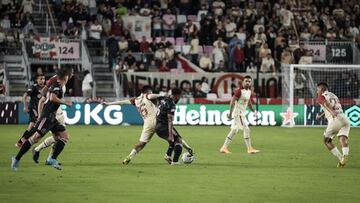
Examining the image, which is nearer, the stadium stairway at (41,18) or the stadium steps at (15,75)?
the stadium steps at (15,75)

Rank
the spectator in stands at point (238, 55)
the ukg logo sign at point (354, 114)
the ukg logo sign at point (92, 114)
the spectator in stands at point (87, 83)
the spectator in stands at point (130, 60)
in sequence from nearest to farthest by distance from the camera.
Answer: the ukg logo sign at point (92, 114) < the ukg logo sign at point (354, 114) < the spectator in stands at point (87, 83) < the spectator in stands at point (130, 60) < the spectator in stands at point (238, 55)

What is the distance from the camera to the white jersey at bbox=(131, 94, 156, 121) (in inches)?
800

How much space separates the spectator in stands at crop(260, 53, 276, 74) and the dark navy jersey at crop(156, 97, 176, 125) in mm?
20374

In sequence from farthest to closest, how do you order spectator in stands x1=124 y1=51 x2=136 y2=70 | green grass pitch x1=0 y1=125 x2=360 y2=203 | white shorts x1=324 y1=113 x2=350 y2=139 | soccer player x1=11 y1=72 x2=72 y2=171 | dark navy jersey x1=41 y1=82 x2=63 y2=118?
1. spectator in stands x1=124 y1=51 x2=136 y2=70
2. white shorts x1=324 y1=113 x2=350 y2=139
3. dark navy jersey x1=41 y1=82 x2=63 y2=118
4. soccer player x1=11 y1=72 x2=72 y2=171
5. green grass pitch x1=0 y1=125 x2=360 y2=203

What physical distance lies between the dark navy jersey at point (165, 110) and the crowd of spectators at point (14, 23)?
776 inches

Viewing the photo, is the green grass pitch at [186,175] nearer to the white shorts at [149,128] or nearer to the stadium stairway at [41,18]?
the white shorts at [149,128]

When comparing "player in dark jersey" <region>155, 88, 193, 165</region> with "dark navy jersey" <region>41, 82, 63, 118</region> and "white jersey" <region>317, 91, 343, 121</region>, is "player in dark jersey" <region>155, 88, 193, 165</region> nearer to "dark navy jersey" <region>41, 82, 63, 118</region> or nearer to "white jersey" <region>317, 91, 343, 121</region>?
"dark navy jersey" <region>41, 82, 63, 118</region>

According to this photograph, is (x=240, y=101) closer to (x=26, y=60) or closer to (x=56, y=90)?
(x=56, y=90)

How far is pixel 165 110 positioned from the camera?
2003cm

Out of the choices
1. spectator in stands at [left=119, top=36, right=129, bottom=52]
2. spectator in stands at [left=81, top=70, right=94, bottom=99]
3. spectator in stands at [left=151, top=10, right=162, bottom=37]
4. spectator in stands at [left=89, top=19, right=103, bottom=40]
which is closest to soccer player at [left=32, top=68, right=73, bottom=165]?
spectator in stands at [left=81, top=70, right=94, bottom=99]

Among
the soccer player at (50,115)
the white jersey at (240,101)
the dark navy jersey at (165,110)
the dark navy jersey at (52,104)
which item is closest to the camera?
the soccer player at (50,115)

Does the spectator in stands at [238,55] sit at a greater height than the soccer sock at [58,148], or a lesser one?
lesser

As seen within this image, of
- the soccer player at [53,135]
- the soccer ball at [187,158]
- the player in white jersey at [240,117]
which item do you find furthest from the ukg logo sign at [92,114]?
the soccer ball at [187,158]

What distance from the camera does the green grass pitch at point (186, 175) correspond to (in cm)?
1456
